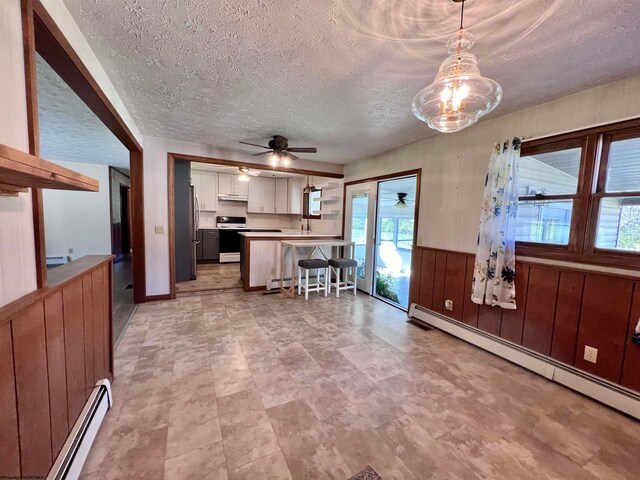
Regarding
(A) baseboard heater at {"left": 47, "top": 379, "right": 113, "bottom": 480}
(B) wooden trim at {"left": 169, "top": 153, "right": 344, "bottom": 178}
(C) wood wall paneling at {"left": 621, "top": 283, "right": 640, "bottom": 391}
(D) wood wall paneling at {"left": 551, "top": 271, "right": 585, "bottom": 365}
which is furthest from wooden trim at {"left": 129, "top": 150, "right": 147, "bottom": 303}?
(C) wood wall paneling at {"left": 621, "top": 283, "right": 640, "bottom": 391}

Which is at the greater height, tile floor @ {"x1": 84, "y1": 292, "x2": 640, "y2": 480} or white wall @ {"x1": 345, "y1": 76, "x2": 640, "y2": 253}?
white wall @ {"x1": 345, "y1": 76, "x2": 640, "y2": 253}

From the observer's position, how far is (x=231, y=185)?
664cm

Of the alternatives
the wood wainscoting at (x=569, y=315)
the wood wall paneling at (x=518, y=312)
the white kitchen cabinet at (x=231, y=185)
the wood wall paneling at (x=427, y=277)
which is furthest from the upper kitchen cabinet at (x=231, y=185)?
the wood wall paneling at (x=518, y=312)

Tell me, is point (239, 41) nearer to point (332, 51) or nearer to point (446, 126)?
point (332, 51)

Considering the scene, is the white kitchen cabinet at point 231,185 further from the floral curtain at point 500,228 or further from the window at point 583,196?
the window at point 583,196

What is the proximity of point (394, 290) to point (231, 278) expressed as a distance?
3131 millimetres

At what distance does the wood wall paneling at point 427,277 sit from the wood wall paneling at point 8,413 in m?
3.43

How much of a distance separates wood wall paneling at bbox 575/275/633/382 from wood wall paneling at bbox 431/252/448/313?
48.5 inches

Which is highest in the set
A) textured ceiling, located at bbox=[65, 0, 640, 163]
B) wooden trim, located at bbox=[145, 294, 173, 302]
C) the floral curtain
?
textured ceiling, located at bbox=[65, 0, 640, 163]

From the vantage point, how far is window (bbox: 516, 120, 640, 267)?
6.18 ft

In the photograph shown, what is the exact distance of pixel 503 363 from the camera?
7.88ft

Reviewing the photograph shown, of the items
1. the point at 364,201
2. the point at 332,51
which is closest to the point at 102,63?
the point at 332,51

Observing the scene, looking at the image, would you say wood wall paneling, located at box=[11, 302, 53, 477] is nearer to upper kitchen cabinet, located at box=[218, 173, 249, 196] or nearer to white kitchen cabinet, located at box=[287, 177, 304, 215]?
upper kitchen cabinet, located at box=[218, 173, 249, 196]

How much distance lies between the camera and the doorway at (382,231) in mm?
4227
